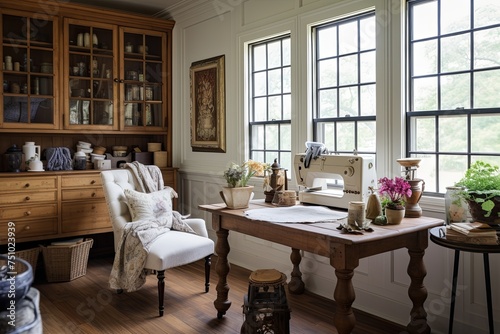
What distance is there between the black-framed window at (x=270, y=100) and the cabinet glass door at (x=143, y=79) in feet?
4.32

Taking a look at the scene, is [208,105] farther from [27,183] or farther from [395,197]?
[395,197]

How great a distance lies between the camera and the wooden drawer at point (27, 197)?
4043mm

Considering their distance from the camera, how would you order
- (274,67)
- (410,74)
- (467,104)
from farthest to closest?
(274,67), (410,74), (467,104)

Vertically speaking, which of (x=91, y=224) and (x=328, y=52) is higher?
(x=328, y=52)

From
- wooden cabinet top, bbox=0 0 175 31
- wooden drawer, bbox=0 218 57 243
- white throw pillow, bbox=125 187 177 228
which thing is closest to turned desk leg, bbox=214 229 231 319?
white throw pillow, bbox=125 187 177 228

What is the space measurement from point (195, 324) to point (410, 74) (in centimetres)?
229

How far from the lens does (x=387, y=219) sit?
2469mm

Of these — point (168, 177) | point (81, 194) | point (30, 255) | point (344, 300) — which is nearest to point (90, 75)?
point (81, 194)

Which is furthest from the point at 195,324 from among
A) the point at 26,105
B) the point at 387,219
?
the point at 26,105

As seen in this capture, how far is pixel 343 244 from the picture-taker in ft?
7.07

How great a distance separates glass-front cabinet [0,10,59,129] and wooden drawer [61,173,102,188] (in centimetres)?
57

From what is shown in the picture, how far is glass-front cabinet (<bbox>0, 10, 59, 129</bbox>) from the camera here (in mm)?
4270

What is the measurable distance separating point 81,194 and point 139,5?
228cm

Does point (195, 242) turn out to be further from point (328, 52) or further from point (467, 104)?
point (467, 104)
